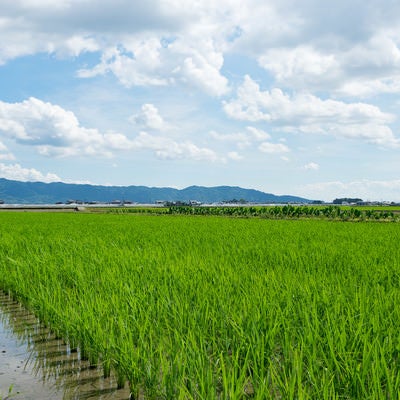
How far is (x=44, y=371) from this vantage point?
122 inches

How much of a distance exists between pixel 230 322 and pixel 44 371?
4.78ft

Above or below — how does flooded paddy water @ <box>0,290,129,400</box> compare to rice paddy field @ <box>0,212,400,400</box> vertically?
below

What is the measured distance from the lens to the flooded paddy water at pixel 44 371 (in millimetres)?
2715

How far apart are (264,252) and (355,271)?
2.10 m

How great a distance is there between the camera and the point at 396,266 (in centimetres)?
608

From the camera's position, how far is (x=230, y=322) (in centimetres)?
315

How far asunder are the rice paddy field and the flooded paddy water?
0.10 m

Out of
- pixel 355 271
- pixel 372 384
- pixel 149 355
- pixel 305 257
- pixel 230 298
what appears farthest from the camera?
pixel 305 257

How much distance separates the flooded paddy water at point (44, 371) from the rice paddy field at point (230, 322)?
0.10 meters

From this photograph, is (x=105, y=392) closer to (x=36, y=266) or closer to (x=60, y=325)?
(x=60, y=325)

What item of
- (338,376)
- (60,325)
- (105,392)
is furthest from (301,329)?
(60,325)

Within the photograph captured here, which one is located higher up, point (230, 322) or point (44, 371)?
point (230, 322)

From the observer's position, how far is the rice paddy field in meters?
2.31

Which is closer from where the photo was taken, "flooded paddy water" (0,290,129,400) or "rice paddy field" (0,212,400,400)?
"rice paddy field" (0,212,400,400)
